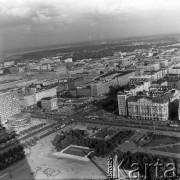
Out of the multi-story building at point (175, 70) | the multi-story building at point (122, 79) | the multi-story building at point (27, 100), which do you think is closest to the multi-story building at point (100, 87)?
the multi-story building at point (122, 79)

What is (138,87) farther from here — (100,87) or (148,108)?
(148,108)

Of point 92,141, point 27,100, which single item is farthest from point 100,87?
point 92,141

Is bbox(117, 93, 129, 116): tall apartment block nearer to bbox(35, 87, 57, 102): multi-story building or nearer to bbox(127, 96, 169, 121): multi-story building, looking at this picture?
bbox(127, 96, 169, 121): multi-story building

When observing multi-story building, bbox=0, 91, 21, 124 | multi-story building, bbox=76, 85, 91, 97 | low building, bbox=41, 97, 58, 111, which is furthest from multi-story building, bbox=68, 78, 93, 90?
multi-story building, bbox=0, 91, 21, 124

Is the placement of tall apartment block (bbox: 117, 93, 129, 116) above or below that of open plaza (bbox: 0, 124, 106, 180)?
above

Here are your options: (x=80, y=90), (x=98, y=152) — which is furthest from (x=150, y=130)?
(x=80, y=90)

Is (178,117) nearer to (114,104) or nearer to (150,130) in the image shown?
(150,130)

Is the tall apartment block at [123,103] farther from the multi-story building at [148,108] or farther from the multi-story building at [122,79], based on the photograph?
the multi-story building at [122,79]

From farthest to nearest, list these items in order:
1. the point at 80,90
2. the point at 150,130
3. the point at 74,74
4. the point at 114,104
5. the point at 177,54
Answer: the point at 177,54 → the point at 74,74 → the point at 80,90 → the point at 114,104 → the point at 150,130
